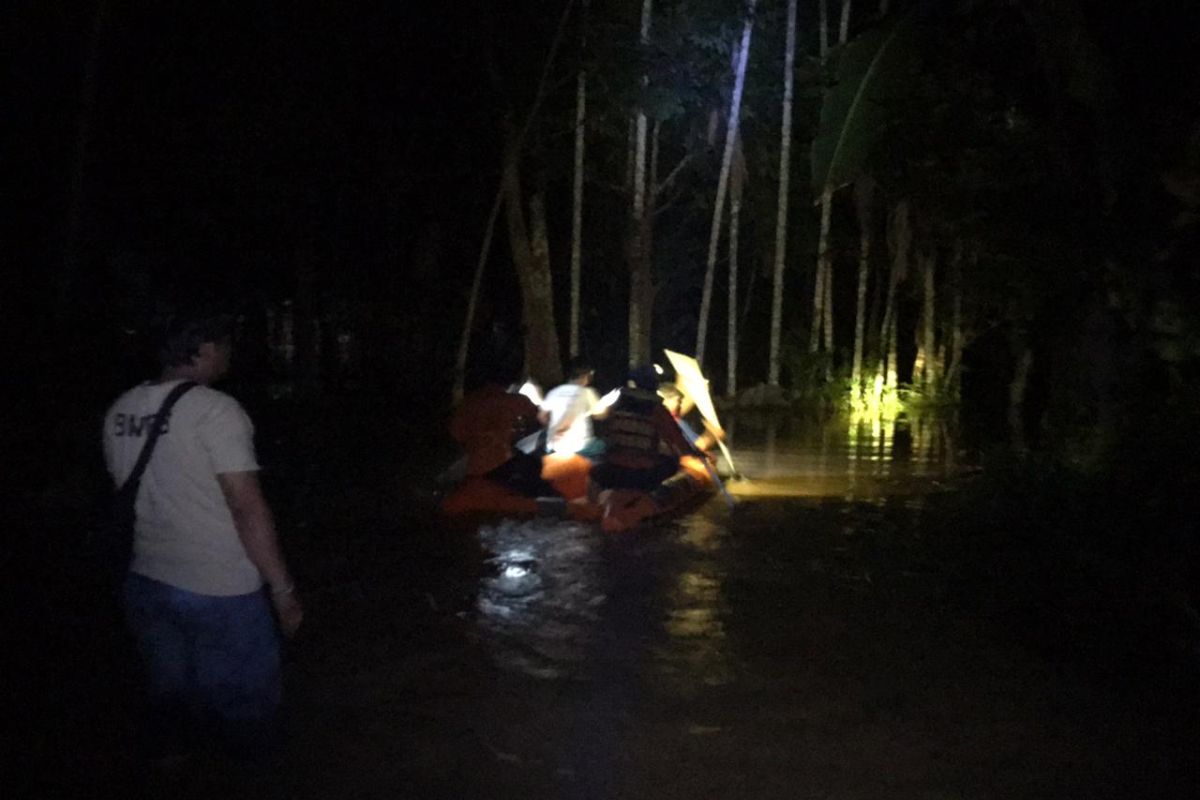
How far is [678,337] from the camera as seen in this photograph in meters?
34.4

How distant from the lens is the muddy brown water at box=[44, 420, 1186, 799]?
18.7 feet

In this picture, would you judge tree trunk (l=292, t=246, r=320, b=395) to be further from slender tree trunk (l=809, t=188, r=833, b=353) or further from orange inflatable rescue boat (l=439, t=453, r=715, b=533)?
orange inflatable rescue boat (l=439, t=453, r=715, b=533)

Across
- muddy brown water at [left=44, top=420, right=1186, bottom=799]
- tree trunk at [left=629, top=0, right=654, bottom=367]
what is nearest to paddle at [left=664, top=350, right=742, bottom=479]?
muddy brown water at [left=44, top=420, right=1186, bottom=799]

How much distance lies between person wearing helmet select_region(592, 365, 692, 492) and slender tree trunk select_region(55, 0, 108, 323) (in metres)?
5.47

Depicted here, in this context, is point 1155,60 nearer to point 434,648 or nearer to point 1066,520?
point 1066,520

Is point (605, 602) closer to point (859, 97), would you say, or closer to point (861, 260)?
point (859, 97)

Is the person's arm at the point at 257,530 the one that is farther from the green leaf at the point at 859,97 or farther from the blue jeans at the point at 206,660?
the green leaf at the point at 859,97

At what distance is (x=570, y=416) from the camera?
511 inches

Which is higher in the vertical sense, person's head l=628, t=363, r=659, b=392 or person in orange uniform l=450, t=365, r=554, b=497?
person's head l=628, t=363, r=659, b=392

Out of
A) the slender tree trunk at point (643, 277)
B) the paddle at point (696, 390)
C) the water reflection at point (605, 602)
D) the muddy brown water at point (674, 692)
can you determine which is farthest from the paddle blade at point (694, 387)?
the slender tree trunk at point (643, 277)

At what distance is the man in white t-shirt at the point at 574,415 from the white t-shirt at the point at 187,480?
25.6 ft

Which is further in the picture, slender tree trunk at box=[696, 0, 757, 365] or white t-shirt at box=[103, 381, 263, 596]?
slender tree trunk at box=[696, 0, 757, 365]

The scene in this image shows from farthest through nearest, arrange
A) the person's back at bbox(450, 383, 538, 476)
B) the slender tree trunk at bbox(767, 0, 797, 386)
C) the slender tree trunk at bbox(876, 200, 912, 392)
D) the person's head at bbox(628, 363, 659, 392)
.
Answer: the slender tree trunk at bbox(876, 200, 912, 392) < the slender tree trunk at bbox(767, 0, 797, 386) < the person's head at bbox(628, 363, 659, 392) < the person's back at bbox(450, 383, 538, 476)

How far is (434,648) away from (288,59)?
16718 mm
